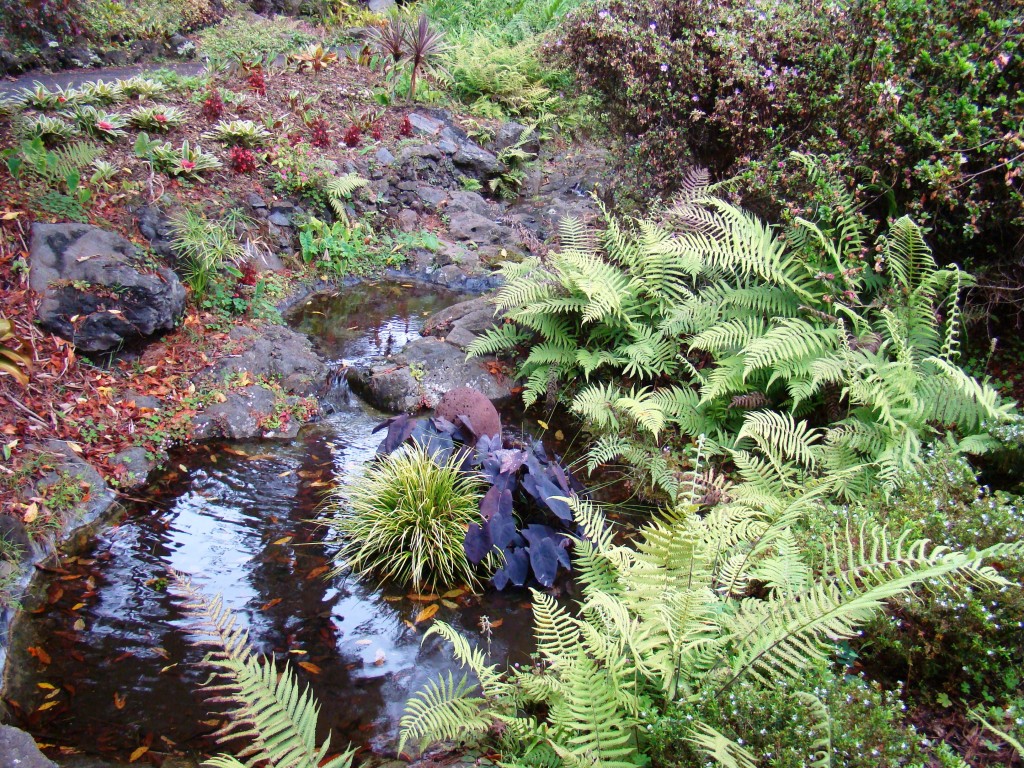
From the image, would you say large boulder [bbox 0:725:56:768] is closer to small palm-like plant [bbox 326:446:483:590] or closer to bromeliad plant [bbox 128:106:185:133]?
small palm-like plant [bbox 326:446:483:590]

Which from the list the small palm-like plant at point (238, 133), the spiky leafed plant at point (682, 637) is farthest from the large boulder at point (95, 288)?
the spiky leafed plant at point (682, 637)

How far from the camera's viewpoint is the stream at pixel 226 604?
294 cm

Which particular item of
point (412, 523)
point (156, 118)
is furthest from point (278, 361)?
point (156, 118)

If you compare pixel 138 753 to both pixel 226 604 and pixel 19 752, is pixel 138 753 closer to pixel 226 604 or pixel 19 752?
pixel 19 752

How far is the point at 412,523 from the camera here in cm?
396

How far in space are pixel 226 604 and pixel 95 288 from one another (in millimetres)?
3078

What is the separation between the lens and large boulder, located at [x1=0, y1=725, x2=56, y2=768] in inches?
94.1

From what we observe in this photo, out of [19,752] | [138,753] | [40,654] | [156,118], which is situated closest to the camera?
[19,752]

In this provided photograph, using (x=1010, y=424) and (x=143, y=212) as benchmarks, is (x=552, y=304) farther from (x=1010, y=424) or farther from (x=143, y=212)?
(x=143, y=212)

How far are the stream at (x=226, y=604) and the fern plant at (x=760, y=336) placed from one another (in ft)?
6.38

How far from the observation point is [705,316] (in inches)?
206

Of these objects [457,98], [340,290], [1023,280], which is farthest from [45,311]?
[457,98]

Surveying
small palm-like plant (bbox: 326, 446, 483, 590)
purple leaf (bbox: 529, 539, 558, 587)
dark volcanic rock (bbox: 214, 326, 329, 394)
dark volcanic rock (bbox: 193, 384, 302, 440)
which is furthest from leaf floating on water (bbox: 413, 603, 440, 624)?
dark volcanic rock (bbox: 214, 326, 329, 394)

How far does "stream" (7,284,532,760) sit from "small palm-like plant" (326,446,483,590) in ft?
0.44
